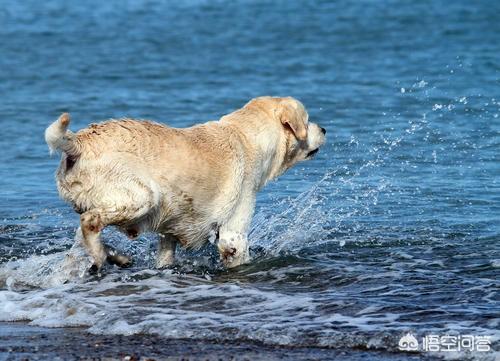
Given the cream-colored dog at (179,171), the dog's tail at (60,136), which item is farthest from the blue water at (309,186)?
the dog's tail at (60,136)

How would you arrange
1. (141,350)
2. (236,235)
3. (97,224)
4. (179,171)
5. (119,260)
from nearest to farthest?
(141,350)
(97,224)
(179,171)
(119,260)
(236,235)

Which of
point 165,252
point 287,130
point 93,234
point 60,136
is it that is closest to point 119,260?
point 165,252

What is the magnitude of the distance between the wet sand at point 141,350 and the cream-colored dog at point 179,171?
1.09m

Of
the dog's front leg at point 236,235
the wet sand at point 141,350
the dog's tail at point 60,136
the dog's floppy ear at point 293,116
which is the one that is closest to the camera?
the wet sand at point 141,350

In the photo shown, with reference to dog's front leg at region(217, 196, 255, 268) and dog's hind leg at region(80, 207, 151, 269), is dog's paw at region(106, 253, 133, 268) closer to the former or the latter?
dog's hind leg at region(80, 207, 151, 269)

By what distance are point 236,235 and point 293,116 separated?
3.61ft

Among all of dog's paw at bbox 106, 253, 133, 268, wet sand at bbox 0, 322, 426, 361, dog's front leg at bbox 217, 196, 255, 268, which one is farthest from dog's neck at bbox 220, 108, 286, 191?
wet sand at bbox 0, 322, 426, 361

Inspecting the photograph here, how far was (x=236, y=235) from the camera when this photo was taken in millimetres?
8359

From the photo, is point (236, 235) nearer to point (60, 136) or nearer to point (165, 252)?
point (165, 252)

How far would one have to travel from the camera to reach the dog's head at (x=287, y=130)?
864 cm

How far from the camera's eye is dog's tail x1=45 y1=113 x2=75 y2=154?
7144mm

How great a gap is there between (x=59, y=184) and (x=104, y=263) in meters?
0.73

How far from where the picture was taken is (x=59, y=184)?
754 centimetres

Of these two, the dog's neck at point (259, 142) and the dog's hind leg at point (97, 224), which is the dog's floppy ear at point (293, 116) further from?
the dog's hind leg at point (97, 224)
